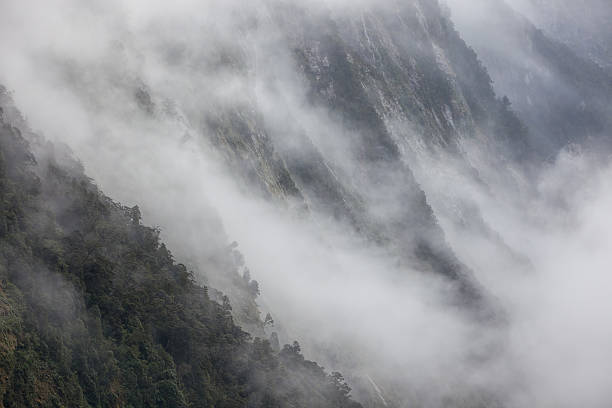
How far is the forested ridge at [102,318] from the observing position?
133ft

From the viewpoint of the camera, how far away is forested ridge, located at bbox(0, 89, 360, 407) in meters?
40.4

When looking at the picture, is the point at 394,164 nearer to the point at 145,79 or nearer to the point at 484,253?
the point at 484,253

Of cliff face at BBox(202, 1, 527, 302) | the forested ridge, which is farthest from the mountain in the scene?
cliff face at BBox(202, 1, 527, 302)

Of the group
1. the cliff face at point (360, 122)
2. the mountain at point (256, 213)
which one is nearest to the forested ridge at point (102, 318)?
the mountain at point (256, 213)

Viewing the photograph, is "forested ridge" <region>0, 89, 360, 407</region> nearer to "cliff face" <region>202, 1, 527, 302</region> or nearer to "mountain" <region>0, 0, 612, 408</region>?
"mountain" <region>0, 0, 612, 408</region>

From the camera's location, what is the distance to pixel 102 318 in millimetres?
48875

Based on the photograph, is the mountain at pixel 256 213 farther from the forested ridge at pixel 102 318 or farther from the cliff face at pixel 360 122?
the cliff face at pixel 360 122

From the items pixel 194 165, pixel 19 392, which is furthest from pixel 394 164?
pixel 19 392

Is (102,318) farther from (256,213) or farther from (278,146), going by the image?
(278,146)

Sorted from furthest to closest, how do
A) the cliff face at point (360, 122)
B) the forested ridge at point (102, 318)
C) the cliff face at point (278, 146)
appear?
1. the cliff face at point (360, 122)
2. the cliff face at point (278, 146)
3. the forested ridge at point (102, 318)

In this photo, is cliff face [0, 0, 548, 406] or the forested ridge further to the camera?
cliff face [0, 0, 548, 406]

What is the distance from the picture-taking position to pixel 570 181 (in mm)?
189625

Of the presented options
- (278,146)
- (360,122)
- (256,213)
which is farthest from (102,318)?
(360,122)

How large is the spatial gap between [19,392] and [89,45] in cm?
4473
